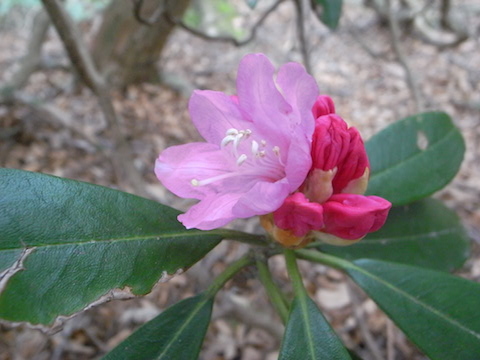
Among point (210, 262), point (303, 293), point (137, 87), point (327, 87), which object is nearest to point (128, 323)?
point (210, 262)

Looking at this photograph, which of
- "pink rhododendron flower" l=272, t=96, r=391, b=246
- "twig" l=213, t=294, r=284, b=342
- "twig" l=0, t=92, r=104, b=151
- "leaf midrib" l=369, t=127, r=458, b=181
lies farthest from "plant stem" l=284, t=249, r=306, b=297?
"twig" l=0, t=92, r=104, b=151

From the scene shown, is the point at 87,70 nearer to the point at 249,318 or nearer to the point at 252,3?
Result: the point at 252,3

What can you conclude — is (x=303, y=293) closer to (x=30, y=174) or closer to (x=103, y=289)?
(x=103, y=289)

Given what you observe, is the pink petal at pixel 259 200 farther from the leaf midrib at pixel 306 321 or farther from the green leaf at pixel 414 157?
the green leaf at pixel 414 157

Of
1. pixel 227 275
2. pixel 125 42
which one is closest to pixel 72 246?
pixel 227 275

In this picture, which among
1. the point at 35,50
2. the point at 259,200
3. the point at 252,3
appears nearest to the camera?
the point at 259,200
